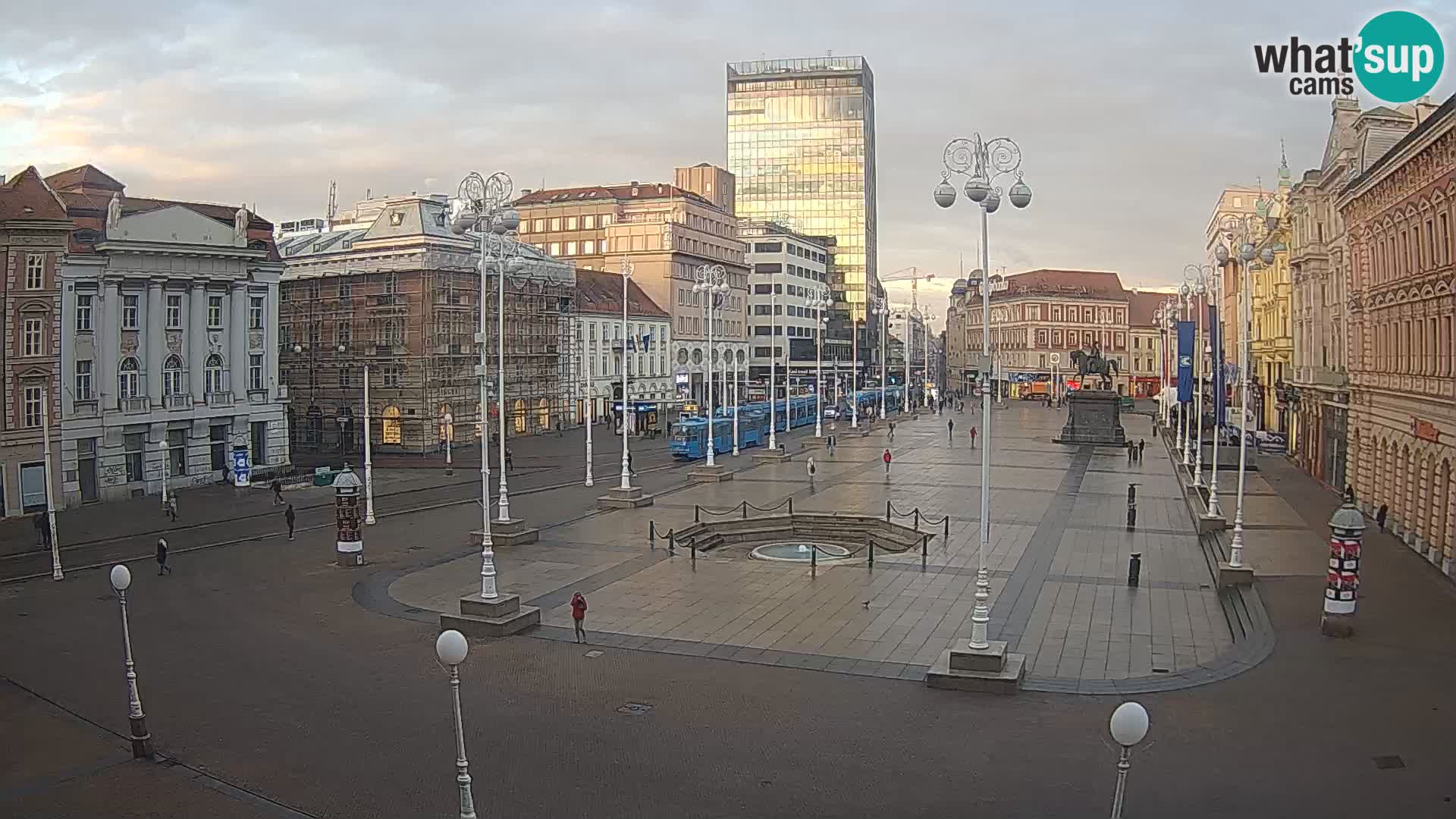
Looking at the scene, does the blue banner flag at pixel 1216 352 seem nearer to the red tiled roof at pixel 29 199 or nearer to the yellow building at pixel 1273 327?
the yellow building at pixel 1273 327

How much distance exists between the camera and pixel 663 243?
115 meters

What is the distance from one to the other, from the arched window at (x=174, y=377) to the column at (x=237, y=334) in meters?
2.81

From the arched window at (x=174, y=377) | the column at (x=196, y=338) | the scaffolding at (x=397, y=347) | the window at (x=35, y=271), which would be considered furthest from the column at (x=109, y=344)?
the scaffolding at (x=397, y=347)

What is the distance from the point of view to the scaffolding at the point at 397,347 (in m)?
71.9

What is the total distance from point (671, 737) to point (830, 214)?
5837 inches

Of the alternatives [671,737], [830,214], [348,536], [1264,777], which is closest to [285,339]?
[348,536]

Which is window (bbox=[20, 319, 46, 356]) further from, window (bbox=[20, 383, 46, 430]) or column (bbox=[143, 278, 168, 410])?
column (bbox=[143, 278, 168, 410])

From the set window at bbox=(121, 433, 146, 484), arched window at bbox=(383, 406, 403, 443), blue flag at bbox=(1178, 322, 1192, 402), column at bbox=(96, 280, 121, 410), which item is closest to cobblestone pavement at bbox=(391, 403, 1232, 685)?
blue flag at bbox=(1178, 322, 1192, 402)

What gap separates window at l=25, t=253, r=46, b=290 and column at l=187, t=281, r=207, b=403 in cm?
924

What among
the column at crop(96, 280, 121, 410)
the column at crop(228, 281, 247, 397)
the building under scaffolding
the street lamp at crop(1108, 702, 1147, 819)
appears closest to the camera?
the street lamp at crop(1108, 702, 1147, 819)

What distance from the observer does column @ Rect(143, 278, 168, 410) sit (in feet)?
171

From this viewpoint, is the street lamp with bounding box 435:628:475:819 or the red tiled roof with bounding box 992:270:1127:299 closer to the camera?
the street lamp with bounding box 435:628:475:819

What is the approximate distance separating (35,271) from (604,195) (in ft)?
274

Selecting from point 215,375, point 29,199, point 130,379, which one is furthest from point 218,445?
point 29,199
